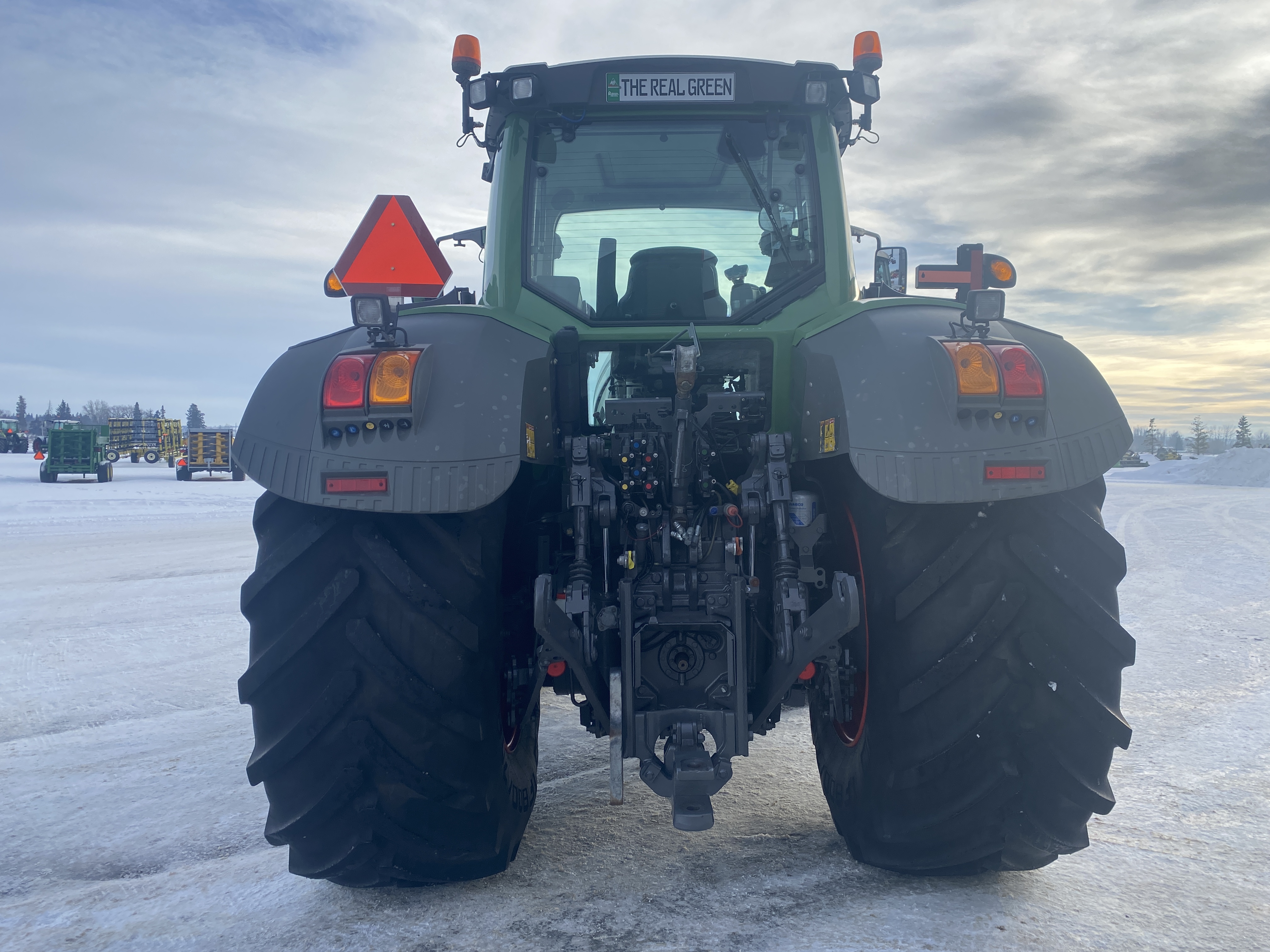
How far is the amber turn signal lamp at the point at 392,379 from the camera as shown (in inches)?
94.1

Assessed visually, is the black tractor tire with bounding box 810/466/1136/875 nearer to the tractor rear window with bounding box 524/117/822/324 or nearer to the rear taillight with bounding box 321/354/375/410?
the tractor rear window with bounding box 524/117/822/324

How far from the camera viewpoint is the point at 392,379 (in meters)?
2.42

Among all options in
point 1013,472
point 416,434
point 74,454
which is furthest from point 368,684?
point 74,454

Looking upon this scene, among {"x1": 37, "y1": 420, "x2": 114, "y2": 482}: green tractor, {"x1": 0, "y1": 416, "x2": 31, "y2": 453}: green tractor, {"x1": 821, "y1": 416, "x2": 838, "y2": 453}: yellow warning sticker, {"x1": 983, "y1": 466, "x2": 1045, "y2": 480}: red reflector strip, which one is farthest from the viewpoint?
{"x1": 0, "y1": 416, "x2": 31, "y2": 453}: green tractor

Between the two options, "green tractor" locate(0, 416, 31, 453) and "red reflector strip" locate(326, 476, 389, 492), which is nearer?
"red reflector strip" locate(326, 476, 389, 492)

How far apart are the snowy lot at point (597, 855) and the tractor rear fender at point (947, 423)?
1.26 meters

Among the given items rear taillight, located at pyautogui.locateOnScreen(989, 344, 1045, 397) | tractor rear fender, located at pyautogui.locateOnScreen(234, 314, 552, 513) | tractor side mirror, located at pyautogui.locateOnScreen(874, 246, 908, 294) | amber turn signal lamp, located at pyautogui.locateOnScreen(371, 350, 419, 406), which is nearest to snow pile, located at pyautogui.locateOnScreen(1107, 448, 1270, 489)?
tractor side mirror, located at pyautogui.locateOnScreen(874, 246, 908, 294)

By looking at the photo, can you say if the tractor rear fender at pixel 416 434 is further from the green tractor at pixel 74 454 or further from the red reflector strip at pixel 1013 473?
the green tractor at pixel 74 454

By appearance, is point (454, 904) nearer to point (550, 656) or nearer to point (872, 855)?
point (550, 656)

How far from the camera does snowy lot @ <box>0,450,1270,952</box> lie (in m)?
2.41

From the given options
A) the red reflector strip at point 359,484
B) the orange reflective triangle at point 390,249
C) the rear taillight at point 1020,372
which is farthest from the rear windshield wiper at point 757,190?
the red reflector strip at point 359,484

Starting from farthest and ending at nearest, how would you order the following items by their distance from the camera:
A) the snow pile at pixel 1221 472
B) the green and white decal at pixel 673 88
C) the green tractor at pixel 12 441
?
the green tractor at pixel 12 441, the snow pile at pixel 1221 472, the green and white decal at pixel 673 88

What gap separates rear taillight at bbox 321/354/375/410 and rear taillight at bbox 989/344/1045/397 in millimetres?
1790

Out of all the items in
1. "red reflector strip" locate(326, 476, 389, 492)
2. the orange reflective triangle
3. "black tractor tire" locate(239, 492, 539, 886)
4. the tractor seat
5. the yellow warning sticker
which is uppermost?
the orange reflective triangle
